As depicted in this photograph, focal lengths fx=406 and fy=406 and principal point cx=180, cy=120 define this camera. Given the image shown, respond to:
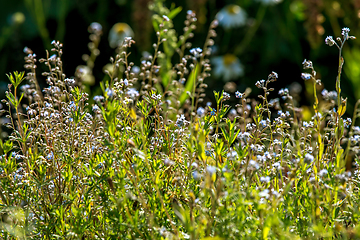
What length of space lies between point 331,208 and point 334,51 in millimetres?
3682

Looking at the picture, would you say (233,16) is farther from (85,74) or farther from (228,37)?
(85,74)

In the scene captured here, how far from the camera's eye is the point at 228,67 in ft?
14.1

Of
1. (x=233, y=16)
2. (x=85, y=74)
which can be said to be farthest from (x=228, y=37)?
(x=85, y=74)

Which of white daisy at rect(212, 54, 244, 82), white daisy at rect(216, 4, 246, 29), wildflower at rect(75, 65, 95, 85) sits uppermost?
white daisy at rect(216, 4, 246, 29)

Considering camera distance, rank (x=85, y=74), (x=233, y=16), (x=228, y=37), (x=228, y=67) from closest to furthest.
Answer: (x=85, y=74) → (x=233, y=16) → (x=228, y=67) → (x=228, y=37)

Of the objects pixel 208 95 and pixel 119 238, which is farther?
pixel 208 95

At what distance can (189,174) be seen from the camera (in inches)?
44.1

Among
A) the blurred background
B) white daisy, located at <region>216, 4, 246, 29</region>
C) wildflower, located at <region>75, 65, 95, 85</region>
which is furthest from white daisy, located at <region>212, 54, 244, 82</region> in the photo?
wildflower, located at <region>75, 65, 95, 85</region>

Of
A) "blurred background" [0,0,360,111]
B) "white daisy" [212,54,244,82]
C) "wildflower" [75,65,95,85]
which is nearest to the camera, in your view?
"wildflower" [75,65,95,85]

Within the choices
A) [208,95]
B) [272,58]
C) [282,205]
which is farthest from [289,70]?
[282,205]

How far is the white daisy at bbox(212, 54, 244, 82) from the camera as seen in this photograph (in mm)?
4273

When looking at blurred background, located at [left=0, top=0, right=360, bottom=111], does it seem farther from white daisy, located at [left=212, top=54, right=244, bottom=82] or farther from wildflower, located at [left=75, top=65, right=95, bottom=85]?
wildflower, located at [left=75, top=65, right=95, bottom=85]

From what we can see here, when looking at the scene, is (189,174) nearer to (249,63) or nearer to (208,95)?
(208,95)

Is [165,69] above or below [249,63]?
below
